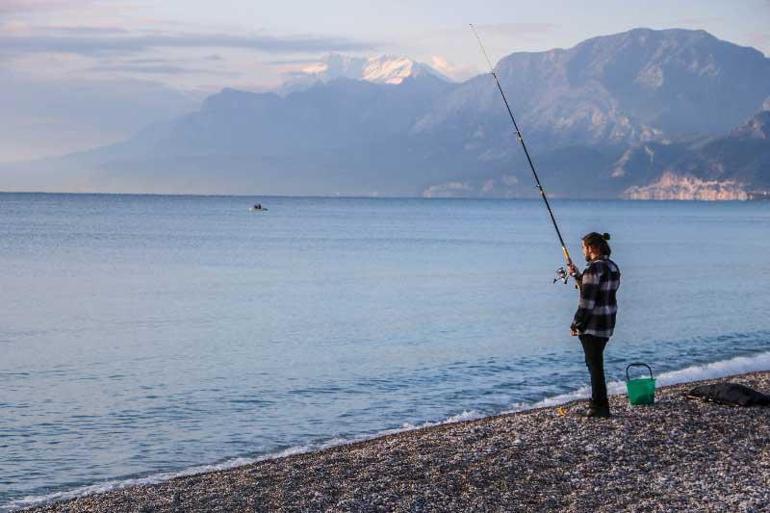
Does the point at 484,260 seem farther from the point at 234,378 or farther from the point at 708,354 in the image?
the point at 234,378

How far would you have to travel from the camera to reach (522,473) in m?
12.4

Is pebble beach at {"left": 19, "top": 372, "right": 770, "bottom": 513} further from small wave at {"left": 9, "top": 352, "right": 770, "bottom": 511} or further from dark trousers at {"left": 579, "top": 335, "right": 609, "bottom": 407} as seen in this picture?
small wave at {"left": 9, "top": 352, "right": 770, "bottom": 511}

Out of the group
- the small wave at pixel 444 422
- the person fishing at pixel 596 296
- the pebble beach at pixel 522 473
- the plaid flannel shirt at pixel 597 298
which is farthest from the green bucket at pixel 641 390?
the small wave at pixel 444 422

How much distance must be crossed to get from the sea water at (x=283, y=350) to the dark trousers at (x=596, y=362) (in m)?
4.00

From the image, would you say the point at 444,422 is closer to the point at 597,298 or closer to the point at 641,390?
the point at 641,390

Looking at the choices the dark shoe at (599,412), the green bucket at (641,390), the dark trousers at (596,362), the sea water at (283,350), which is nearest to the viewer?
the dark trousers at (596,362)

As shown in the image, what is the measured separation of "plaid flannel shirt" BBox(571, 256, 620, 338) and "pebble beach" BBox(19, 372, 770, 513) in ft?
4.28

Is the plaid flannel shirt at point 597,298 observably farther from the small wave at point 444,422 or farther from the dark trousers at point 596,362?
the small wave at point 444,422

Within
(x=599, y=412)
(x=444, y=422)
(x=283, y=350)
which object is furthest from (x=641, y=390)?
(x=283, y=350)

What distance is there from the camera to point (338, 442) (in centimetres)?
1697

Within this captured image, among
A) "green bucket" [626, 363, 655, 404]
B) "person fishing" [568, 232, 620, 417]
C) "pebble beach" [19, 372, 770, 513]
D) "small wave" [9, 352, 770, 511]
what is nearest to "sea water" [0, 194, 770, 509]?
"small wave" [9, 352, 770, 511]

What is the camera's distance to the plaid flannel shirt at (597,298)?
14.2 meters

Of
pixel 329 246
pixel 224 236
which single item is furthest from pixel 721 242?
pixel 224 236

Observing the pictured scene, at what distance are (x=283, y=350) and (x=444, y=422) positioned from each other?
9.19m
